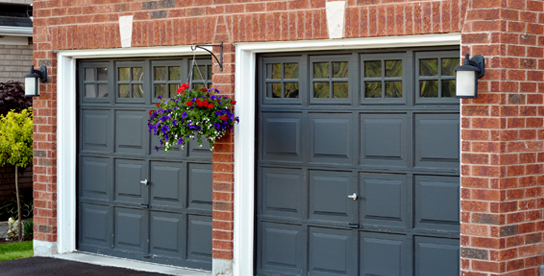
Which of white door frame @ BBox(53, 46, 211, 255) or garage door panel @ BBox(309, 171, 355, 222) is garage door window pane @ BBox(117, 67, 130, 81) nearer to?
white door frame @ BBox(53, 46, 211, 255)

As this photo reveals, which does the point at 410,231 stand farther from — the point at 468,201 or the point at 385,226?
the point at 468,201

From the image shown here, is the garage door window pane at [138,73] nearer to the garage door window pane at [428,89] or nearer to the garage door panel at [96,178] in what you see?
the garage door panel at [96,178]

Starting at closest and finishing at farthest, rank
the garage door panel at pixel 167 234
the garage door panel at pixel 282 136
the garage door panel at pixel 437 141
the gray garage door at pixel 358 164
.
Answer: the garage door panel at pixel 437 141 → the gray garage door at pixel 358 164 → the garage door panel at pixel 282 136 → the garage door panel at pixel 167 234

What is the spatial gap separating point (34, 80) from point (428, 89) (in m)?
4.76

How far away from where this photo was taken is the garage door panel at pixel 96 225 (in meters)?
8.48

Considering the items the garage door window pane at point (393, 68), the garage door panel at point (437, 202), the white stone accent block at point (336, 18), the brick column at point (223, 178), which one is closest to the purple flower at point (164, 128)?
the brick column at point (223, 178)

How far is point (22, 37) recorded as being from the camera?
40.0 ft

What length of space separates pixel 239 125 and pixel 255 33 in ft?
3.05

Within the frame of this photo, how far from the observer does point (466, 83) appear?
547 centimetres

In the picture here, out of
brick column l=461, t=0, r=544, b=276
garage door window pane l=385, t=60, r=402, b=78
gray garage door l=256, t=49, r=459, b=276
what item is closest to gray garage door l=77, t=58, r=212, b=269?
gray garage door l=256, t=49, r=459, b=276

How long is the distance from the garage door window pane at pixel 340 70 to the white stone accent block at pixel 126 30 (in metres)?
2.46

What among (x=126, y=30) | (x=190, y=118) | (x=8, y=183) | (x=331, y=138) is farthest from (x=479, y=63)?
(x=8, y=183)

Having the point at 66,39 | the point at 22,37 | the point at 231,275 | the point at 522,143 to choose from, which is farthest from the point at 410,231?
the point at 22,37

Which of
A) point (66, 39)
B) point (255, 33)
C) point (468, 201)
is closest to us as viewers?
point (468, 201)
